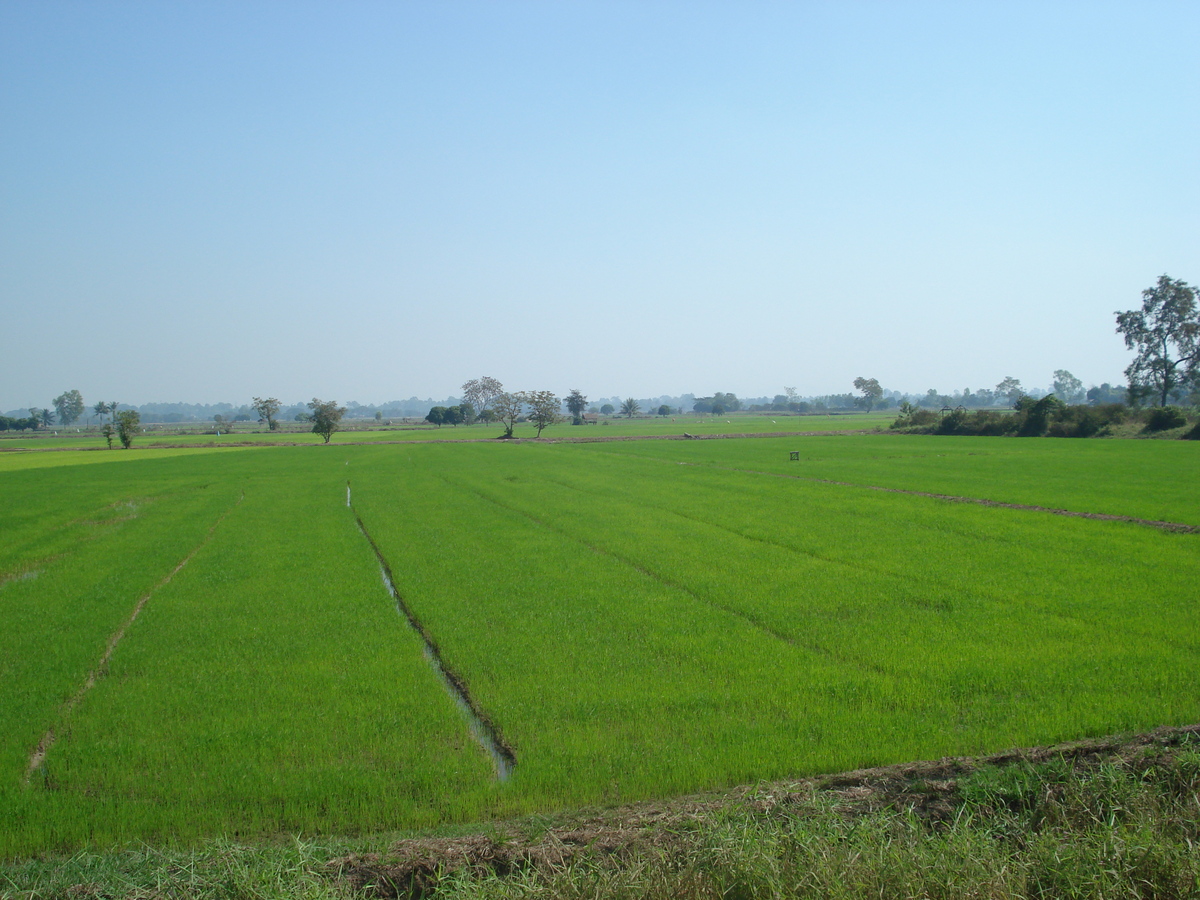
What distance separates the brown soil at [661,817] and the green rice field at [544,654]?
0.87 feet

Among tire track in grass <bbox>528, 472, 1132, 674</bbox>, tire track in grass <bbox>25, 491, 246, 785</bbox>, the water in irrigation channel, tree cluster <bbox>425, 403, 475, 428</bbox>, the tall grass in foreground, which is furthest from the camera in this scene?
tree cluster <bbox>425, 403, 475, 428</bbox>

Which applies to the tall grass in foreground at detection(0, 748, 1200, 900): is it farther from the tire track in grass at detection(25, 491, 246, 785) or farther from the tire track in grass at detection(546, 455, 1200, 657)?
the tire track in grass at detection(546, 455, 1200, 657)

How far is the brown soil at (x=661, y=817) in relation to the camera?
4.70 m

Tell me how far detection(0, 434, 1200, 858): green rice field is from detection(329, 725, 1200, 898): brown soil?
266 mm

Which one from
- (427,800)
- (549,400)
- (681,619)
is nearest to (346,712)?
(427,800)

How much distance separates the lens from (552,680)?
7.97m

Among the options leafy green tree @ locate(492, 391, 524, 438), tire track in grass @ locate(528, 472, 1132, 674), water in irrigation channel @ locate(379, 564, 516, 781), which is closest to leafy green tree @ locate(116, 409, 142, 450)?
leafy green tree @ locate(492, 391, 524, 438)

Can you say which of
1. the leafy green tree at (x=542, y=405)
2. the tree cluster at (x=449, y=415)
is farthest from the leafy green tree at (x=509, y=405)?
the tree cluster at (x=449, y=415)

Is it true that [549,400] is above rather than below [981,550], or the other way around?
above

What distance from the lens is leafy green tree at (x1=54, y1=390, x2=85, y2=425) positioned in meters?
177

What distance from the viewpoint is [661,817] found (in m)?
5.17

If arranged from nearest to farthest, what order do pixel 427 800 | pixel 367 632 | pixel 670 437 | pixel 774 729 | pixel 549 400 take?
pixel 427 800 < pixel 774 729 < pixel 367 632 < pixel 670 437 < pixel 549 400

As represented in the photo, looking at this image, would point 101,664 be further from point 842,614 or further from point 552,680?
point 842,614

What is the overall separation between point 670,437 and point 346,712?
62588 mm
